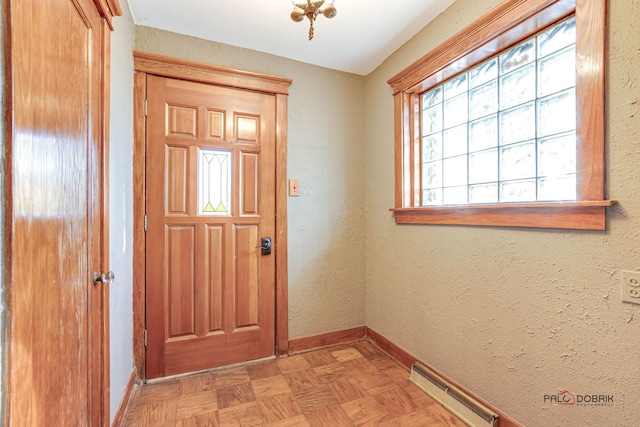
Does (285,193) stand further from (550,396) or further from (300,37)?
(550,396)

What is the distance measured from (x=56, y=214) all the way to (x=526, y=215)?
5.97 ft

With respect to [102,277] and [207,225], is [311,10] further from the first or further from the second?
[102,277]

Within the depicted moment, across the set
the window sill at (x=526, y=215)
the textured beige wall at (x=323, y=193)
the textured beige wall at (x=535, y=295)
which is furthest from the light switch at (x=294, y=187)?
the window sill at (x=526, y=215)

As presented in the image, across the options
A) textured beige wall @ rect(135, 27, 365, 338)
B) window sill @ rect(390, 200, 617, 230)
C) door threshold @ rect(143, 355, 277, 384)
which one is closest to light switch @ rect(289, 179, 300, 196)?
textured beige wall @ rect(135, 27, 365, 338)

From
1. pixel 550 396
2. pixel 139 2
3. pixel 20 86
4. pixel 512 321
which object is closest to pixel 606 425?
pixel 550 396

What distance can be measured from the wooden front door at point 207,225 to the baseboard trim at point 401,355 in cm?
89

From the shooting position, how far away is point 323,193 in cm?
238

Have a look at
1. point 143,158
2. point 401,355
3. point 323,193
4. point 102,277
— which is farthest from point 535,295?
point 143,158

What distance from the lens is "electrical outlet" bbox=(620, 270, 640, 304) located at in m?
0.99

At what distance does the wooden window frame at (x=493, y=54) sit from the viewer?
108 cm

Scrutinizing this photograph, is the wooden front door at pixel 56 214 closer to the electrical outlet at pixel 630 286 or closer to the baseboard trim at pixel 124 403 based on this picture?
the baseboard trim at pixel 124 403

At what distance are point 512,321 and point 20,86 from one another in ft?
6.55

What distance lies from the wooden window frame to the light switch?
2.62 feet

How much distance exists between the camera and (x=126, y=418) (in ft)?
4.99
